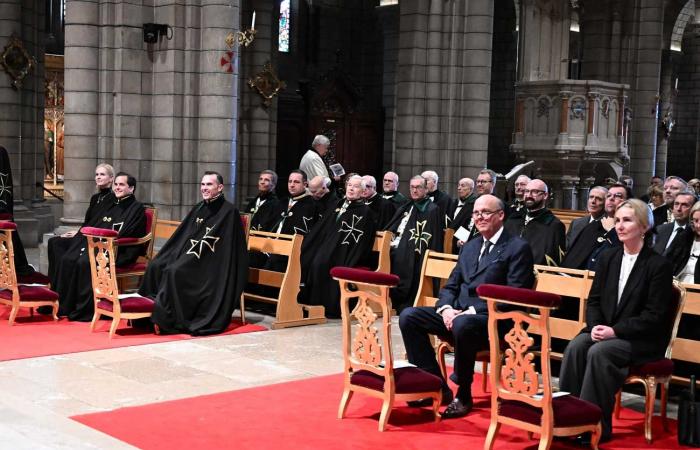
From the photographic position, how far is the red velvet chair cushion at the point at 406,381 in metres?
6.00

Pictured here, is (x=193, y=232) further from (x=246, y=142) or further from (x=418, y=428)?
(x=246, y=142)

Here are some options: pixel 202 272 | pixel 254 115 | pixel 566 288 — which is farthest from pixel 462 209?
pixel 254 115

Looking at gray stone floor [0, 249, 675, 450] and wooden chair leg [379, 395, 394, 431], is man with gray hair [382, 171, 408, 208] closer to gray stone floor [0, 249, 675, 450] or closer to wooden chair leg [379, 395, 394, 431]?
gray stone floor [0, 249, 675, 450]

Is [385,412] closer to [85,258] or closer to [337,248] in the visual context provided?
[337,248]

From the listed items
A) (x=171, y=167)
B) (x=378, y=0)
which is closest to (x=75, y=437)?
(x=171, y=167)

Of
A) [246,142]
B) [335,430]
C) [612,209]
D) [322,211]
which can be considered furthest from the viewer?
[246,142]

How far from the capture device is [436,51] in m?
15.8

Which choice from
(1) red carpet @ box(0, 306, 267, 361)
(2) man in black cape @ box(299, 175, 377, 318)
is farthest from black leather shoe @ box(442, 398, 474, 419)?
(2) man in black cape @ box(299, 175, 377, 318)

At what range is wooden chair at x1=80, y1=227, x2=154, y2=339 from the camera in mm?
8773

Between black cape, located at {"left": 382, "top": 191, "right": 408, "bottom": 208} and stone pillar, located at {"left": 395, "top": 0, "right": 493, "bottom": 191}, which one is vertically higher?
stone pillar, located at {"left": 395, "top": 0, "right": 493, "bottom": 191}

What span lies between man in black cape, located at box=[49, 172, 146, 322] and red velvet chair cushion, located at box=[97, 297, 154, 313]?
26.3 inches

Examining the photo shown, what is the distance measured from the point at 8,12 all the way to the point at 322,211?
826cm

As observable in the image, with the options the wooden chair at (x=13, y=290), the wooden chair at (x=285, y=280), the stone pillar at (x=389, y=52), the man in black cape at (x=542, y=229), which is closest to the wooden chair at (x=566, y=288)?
the man in black cape at (x=542, y=229)

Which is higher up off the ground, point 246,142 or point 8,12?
point 8,12
